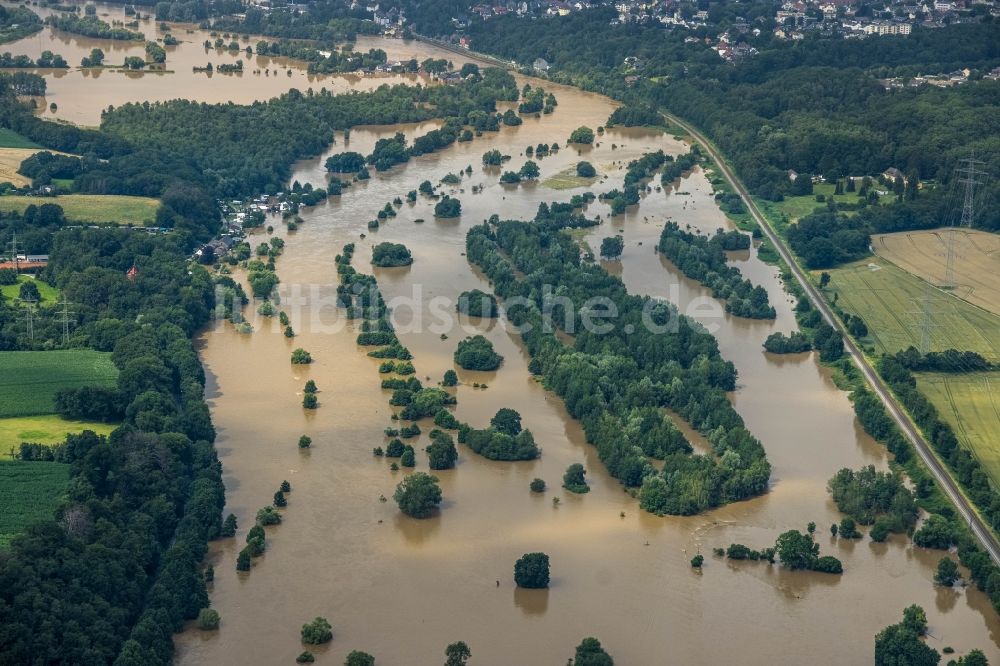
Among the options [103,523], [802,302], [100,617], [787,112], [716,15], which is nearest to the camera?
[100,617]

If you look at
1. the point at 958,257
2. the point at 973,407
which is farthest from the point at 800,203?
the point at 973,407

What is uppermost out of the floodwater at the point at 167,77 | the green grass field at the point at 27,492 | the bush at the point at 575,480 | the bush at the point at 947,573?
the bush at the point at 947,573

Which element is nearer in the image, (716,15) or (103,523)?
(103,523)

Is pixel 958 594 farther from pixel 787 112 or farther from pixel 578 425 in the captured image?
pixel 787 112

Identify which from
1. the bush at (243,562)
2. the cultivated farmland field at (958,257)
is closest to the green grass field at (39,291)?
the bush at (243,562)

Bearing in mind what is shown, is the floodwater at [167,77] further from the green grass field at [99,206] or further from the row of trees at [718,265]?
the row of trees at [718,265]

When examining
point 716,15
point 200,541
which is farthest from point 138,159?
point 716,15
